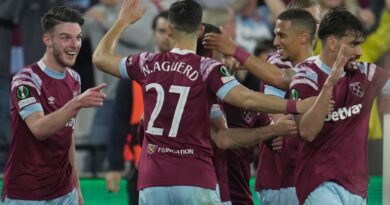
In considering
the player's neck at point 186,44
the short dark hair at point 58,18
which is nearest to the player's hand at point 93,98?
the player's neck at point 186,44

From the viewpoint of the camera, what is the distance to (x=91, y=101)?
841cm

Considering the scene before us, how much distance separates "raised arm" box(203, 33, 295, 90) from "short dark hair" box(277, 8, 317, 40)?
412 mm

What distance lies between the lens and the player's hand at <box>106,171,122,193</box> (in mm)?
10992

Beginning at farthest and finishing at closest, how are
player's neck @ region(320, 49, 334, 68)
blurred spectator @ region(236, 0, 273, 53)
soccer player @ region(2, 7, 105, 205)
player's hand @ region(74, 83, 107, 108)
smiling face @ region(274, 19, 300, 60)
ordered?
blurred spectator @ region(236, 0, 273, 53) < smiling face @ region(274, 19, 300, 60) < soccer player @ region(2, 7, 105, 205) < player's neck @ region(320, 49, 334, 68) < player's hand @ region(74, 83, 107, 108)

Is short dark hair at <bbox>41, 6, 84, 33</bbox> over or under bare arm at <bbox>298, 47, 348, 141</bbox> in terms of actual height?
over

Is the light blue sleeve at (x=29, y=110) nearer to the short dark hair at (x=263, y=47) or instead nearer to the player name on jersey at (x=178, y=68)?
the player name on jersey at (x=178, y=68)

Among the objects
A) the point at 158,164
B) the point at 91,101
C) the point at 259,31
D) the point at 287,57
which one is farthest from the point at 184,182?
the point at 259,31

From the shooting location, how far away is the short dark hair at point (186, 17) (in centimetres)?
842

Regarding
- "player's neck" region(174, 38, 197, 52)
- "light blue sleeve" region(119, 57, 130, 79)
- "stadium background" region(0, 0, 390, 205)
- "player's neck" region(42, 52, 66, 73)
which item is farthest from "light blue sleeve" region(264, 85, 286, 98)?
"stadium background" region(0, 0, 390, 205)

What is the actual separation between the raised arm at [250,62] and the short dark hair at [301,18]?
41 centimetres

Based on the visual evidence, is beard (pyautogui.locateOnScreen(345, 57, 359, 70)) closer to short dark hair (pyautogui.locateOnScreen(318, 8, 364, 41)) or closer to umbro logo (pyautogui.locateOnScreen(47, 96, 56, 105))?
short dark hair (pyautogui.locateOnScreen(318, 8, 364, 41))

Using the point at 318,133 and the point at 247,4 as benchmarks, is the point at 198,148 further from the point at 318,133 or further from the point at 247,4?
the point at 247,4

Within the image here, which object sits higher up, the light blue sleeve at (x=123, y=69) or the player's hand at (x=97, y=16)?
the player's hand at (x=97, y=16)

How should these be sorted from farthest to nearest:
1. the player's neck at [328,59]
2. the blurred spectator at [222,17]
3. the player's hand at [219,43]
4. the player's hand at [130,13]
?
the blurred spectator at [222,17] → the player's hand at [130,13] → the player's hand at [219,43] → the player's neck at [328,59]
